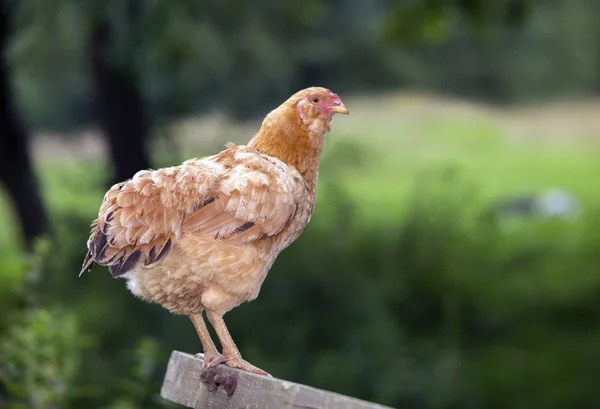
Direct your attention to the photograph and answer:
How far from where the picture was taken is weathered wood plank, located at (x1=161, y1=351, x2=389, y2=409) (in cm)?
239

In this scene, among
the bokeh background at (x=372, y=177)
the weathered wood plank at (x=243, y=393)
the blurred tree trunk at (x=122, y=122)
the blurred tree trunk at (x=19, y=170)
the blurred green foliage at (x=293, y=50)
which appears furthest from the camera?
the blurred tree trunk at (x=122, y=122)

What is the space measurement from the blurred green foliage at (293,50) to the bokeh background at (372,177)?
28 millimetres

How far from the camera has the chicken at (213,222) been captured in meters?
2.80

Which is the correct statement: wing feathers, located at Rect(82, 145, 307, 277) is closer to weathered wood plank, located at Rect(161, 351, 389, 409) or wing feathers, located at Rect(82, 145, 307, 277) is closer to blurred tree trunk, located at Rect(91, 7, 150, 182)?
weathered wood plank, located at Rect(161, 351, 389, 409)

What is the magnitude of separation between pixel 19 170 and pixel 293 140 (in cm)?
825

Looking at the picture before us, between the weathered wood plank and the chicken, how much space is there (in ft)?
0.29

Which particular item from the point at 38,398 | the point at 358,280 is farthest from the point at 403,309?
the point at 38,398

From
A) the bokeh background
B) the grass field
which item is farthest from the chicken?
the grass field

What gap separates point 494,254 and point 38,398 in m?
7.05

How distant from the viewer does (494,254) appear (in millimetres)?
11680

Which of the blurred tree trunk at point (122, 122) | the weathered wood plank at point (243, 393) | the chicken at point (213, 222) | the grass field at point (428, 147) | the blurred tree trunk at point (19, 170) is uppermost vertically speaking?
the grass field at point (428, 147)

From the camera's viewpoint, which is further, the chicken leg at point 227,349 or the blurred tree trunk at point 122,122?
the blurred tree trunk at point 122,122

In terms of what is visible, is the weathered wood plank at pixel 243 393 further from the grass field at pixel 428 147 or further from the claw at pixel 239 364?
the grass field at pixel 428 147

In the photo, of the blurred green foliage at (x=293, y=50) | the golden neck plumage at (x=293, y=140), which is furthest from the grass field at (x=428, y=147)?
the golden neck plumage at (x=293, y=140)
